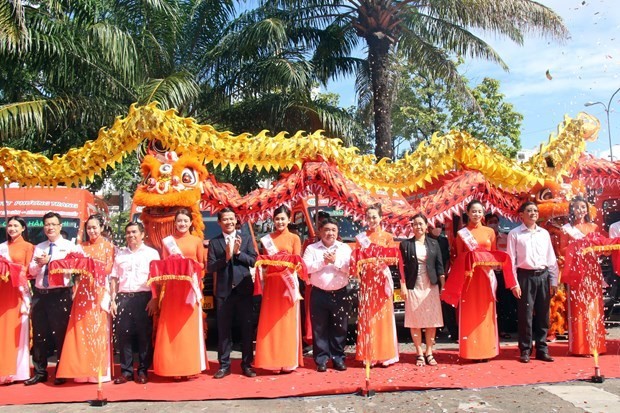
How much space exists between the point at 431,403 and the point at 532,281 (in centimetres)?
213

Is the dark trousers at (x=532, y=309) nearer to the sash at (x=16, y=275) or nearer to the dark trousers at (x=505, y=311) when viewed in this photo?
the dark trousers at (x=505, y=311)

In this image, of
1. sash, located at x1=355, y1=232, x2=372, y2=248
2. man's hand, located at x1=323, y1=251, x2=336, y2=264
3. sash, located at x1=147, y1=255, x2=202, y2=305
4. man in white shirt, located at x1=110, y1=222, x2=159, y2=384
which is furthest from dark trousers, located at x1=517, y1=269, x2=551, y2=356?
man in white shirt, located at x1=110, y1=222, x2=159, y2=384

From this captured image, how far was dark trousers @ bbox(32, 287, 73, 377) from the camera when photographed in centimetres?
629

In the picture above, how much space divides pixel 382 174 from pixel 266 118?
23.8ft

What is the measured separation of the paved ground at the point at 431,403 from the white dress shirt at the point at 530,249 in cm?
142

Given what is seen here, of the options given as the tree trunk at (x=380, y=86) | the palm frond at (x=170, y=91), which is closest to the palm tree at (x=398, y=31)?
the tree trunk at (x=380, y=86)

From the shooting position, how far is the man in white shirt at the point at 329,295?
6547mm

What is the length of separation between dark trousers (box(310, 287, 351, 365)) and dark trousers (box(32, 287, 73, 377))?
2.25 meters

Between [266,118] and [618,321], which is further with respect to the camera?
[266,118]

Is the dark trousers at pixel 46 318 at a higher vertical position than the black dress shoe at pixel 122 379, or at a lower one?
higher

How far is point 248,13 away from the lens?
14266 mm

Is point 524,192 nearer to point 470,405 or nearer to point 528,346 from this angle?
point 528,346

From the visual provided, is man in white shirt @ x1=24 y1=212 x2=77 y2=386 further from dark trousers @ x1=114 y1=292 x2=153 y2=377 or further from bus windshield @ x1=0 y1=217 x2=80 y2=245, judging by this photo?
bus windshield @ x1=0 y1=217 x2=80 y2=245

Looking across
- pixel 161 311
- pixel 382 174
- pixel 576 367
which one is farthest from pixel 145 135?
pixel 576 367
